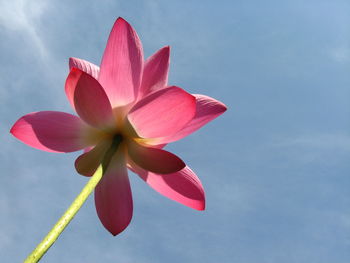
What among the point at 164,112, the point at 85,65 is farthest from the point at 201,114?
the point at 85,65

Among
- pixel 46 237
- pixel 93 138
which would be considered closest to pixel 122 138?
pixel 93 138

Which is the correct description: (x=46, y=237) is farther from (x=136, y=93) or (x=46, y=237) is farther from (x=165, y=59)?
(x=165, y=59)

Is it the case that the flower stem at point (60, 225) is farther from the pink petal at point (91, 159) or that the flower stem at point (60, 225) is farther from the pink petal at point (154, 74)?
the pink petal at point (154, 74)

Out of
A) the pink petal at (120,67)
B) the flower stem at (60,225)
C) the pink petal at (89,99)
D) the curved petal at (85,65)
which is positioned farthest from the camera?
the curved petal at (85,65)

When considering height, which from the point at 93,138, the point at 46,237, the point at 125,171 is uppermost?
the point at 46,237

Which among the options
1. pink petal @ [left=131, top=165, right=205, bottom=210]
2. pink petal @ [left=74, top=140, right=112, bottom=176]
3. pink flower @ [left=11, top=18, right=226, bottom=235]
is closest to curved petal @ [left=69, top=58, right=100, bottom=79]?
pink flower @ [left=11, top=18, right=226, bottom=235]


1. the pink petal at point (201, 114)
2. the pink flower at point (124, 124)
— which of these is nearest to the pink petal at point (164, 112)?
the pink flower at point (124, 124)
